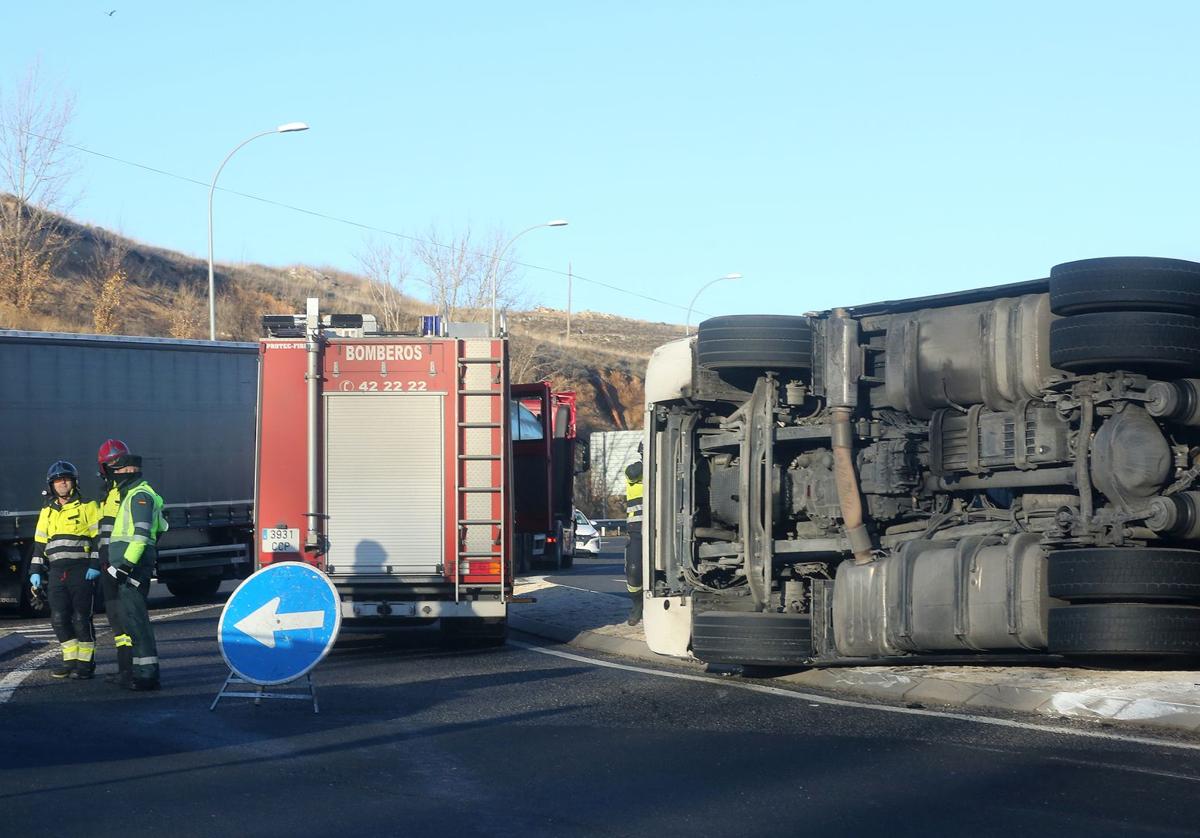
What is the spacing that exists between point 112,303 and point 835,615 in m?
38.5

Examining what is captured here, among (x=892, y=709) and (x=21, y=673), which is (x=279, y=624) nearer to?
(x=21, y=673)

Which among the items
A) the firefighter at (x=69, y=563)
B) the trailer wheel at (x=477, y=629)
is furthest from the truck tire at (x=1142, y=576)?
the firefighter at (x=69, y=563)

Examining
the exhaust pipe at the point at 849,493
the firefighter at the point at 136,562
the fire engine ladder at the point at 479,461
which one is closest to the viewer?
the exhaust pipe at the point at 849,493

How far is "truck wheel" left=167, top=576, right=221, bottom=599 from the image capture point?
20281 millimetres

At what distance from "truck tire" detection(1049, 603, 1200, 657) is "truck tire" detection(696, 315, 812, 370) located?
3.04m

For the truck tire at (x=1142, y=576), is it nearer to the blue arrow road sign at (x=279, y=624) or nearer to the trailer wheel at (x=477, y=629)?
the blue arrow road sign at (x=279, y=624)

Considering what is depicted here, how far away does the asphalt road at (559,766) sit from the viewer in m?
6.06

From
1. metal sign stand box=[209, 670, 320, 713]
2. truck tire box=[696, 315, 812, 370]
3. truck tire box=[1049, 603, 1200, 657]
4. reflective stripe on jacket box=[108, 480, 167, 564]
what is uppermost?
truck tire box=[696, 315, 812, 370]

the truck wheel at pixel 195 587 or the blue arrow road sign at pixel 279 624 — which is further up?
the blue arrow road sign at pixel 279 624

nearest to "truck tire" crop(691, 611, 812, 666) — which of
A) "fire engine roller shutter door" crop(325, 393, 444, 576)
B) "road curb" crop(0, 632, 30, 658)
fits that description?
"fire engine roller shutter door" crop(325, 393, 444, 576)

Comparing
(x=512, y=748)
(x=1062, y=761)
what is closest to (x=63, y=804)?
(x=512, y=748)

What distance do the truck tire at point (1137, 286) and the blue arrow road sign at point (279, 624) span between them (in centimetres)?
492

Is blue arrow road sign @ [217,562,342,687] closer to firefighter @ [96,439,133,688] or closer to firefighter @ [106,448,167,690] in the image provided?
firefighter @ [106,448,167,690]

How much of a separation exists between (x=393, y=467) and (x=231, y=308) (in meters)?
48.9
